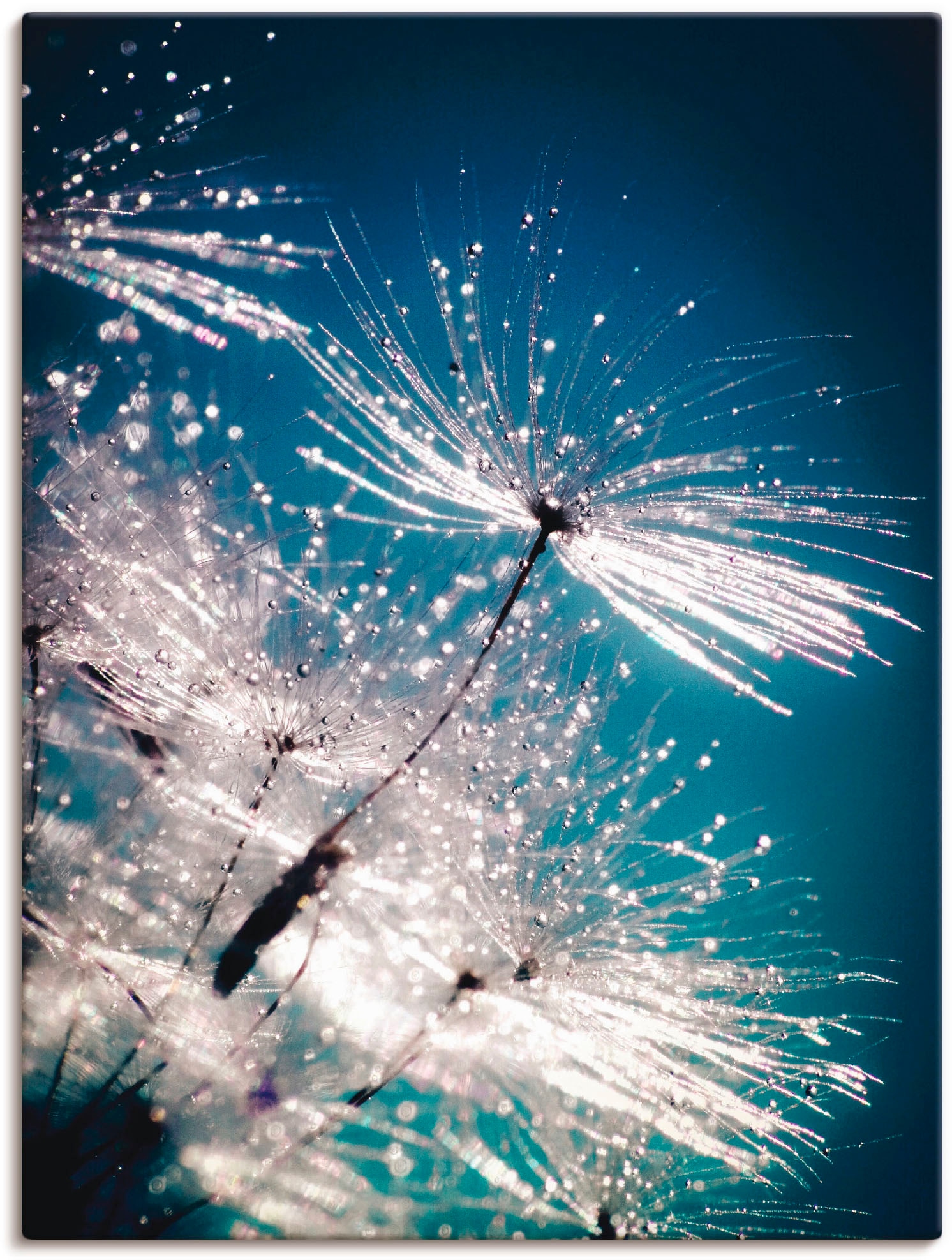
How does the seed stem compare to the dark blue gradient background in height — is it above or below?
below

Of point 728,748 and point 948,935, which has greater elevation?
point 728,748

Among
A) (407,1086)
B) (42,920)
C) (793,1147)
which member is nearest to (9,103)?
(42,920)

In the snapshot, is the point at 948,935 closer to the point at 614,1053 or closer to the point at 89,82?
the point at 614,1053

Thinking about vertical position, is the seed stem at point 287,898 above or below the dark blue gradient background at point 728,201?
below

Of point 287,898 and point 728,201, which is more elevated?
point 728,201

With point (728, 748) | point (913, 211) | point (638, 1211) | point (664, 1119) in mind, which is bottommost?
point (638, 1211)

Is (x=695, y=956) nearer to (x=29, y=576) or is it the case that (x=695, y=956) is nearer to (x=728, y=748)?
(x=728, y=748)
